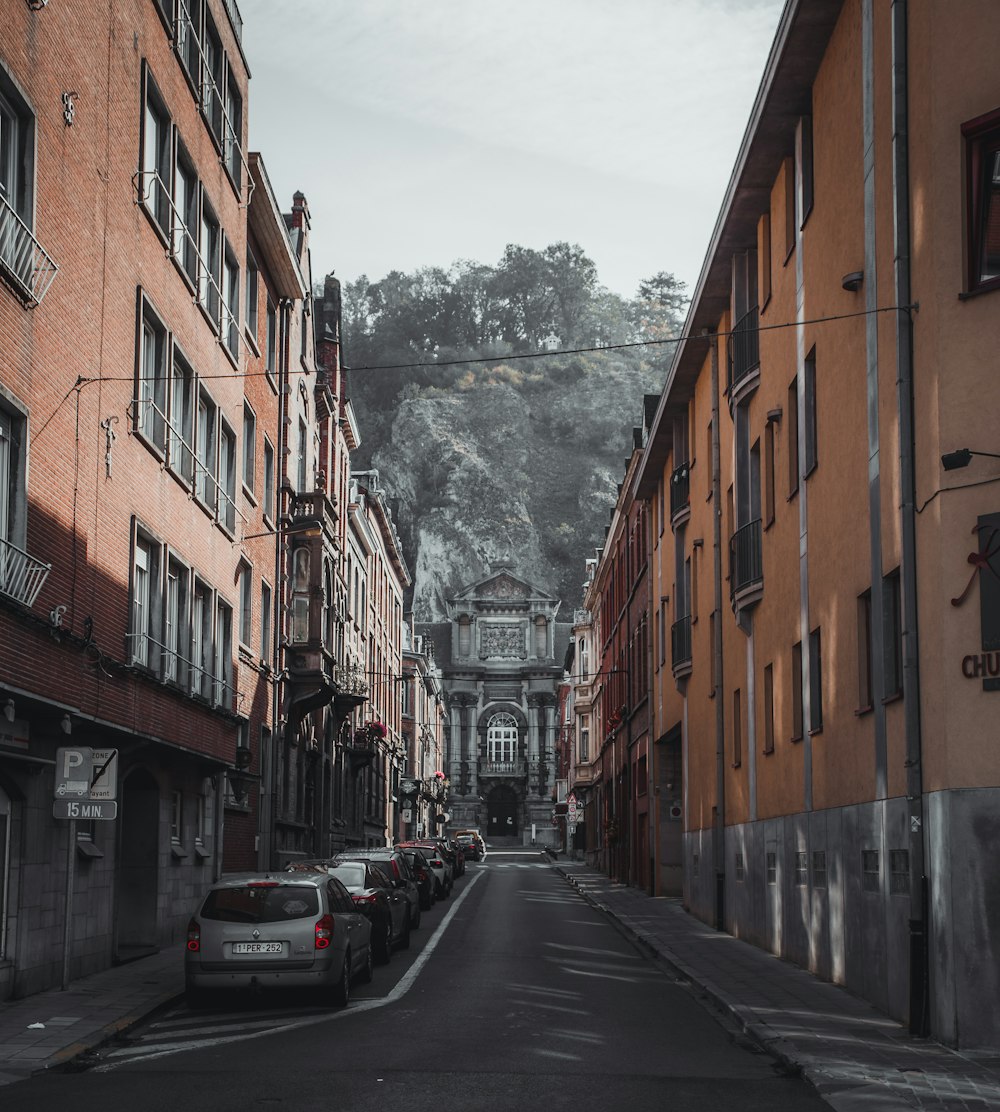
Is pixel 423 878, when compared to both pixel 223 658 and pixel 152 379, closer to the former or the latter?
pixel 223 658

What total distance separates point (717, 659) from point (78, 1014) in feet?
51.4

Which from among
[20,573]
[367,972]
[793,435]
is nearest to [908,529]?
[793,435]

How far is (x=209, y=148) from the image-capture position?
83.3ft

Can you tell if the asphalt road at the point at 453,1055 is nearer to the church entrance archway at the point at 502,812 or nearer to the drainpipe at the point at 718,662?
the drainpipe at the point at 718,662

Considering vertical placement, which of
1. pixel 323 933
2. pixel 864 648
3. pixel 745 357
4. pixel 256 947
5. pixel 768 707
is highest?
pixel 745 357

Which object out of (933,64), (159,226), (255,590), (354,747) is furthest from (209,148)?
(354,747)

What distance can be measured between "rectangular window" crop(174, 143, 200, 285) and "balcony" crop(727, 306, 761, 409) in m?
8.53

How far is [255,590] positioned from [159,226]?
11130mm

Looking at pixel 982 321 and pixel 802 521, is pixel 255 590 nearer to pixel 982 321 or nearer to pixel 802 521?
pixel 802 521

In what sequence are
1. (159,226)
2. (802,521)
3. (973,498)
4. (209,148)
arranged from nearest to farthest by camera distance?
(973,498), (802,521), (159,226), (209,148)

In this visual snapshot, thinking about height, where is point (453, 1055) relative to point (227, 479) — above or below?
below

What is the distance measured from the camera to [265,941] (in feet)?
49.2

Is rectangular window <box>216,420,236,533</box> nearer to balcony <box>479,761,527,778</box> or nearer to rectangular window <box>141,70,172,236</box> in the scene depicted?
rectangular window <box>141,70,172,236</box>

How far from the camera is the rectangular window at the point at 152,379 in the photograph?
21.0 m
